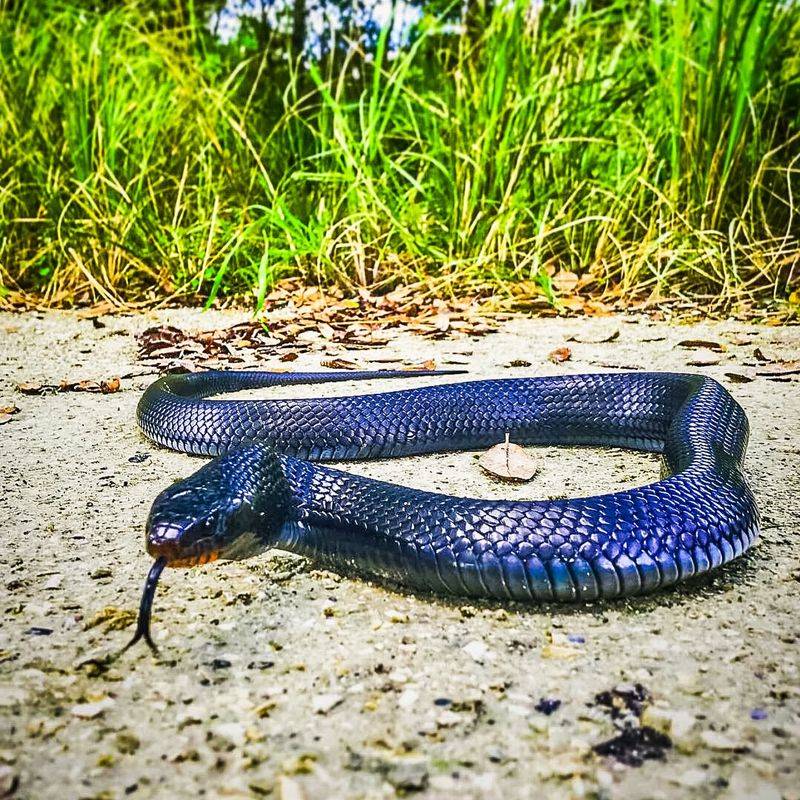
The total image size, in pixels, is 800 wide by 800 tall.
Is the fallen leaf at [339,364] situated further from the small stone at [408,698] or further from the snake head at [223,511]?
the small stone at [408,698]

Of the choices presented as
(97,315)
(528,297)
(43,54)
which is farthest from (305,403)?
(43,54)

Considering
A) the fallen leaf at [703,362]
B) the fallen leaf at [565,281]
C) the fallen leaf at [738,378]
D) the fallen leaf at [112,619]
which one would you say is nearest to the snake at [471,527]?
the fallen leaf at [112,619]

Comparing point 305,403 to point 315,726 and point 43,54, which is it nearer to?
point 315,726

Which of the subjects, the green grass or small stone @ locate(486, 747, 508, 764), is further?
the green grass

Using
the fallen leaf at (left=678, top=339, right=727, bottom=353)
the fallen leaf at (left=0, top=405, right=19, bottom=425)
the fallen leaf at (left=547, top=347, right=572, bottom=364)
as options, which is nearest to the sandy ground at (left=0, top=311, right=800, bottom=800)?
the fallen leaf at (left=0, top=405, right=19, bottom=425)

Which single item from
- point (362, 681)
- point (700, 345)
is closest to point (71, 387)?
point (362, 681)

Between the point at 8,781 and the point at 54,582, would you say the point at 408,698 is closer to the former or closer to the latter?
the point at 8,781

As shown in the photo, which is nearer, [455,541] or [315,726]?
[315,726]

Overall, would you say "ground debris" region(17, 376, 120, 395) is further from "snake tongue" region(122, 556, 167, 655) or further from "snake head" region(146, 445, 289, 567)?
"snake tongue" region(122, 556, 167, 655)
